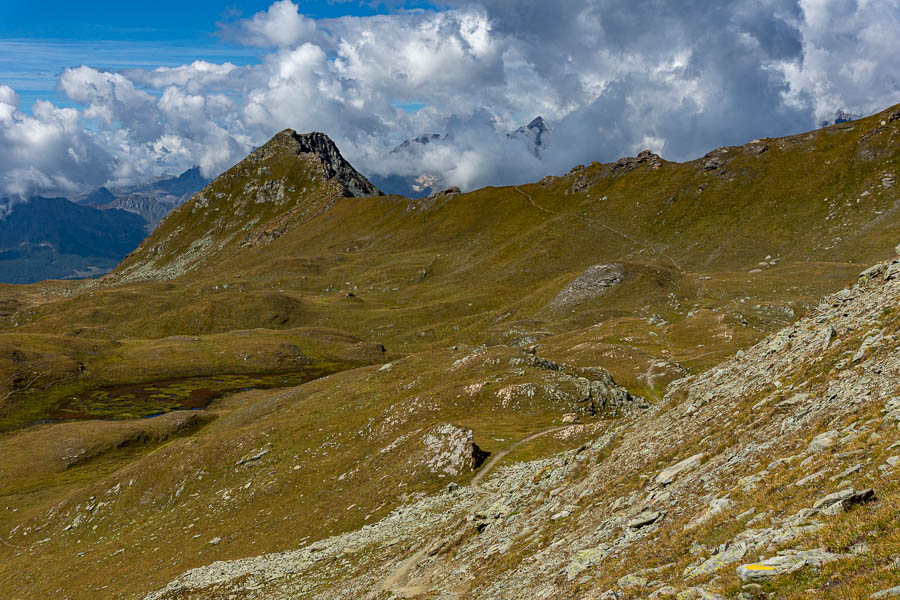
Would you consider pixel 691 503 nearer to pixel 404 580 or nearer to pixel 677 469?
pixel 677 469

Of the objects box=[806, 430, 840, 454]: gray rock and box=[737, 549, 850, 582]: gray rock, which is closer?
box=[737, 549, 850, 582]: gray rock

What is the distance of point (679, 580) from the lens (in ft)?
48.9

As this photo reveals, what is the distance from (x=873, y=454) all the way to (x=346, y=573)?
96.6ft

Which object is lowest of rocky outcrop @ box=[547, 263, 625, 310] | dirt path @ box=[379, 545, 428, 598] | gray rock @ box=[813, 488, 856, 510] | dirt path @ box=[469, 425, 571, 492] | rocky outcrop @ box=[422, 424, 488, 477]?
dirt path @ box=[379, 545, 428, 598]

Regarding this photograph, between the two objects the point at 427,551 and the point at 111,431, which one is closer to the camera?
the point at 427,551

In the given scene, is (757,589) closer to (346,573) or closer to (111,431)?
(346,573)

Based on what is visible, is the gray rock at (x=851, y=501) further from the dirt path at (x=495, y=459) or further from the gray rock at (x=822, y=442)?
the dirt path at (x=495, y=459)

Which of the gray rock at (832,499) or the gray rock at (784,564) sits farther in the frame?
the gray rock at (832,499)

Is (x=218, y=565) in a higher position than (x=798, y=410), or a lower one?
lower

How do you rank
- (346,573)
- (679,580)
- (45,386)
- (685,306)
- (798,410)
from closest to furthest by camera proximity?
(679,580), (798,410), (346,573), (685,306), (45,386)

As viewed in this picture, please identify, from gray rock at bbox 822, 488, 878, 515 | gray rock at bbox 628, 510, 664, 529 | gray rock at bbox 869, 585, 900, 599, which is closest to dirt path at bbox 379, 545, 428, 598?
gray rock at bbox 628, 510, 664, 529

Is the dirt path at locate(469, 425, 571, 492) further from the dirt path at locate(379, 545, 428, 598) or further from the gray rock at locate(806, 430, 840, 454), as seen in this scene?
the gray rock at locate(806, 430, 840, 454)

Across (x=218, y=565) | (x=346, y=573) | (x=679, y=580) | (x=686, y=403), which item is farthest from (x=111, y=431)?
(x=679, y=580)

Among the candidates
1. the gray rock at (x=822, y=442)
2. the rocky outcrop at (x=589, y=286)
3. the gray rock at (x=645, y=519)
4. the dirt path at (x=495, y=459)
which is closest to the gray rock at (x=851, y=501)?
the gray rock at (x=822, y=442)
